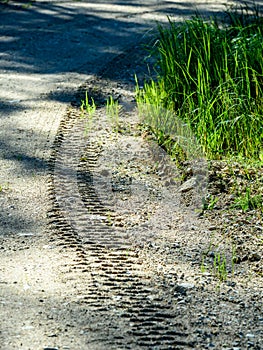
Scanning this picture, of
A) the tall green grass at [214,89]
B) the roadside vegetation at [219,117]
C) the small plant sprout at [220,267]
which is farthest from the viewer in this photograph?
the tall green grass at [214,89]

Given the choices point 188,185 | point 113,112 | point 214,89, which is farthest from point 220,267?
point 113,112

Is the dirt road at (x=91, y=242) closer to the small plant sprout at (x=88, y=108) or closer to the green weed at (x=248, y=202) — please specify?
the small plant sprout at (x=88, y=108)

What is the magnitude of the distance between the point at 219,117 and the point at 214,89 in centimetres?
41

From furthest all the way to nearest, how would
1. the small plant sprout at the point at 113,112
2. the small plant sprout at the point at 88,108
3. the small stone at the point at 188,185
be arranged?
the small plant sprout at the point at 88,108 → the small plant sprout at the point at 113,112 → the small stone at the point at 188,185

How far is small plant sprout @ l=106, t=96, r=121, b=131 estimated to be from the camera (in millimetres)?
4996

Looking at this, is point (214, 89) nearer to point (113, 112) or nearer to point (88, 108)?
point (113, 112)

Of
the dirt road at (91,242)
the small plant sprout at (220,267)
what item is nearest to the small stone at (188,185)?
the dirt road at (91,242)

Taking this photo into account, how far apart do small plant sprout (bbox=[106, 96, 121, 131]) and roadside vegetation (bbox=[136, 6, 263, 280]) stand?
16 cm

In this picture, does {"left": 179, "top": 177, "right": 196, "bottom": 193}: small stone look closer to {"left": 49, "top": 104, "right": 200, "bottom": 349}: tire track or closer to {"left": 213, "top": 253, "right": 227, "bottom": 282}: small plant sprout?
{"left": 49, "top": 104, "right": 200, "bottom": 349}: tire track

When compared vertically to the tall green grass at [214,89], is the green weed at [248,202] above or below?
below

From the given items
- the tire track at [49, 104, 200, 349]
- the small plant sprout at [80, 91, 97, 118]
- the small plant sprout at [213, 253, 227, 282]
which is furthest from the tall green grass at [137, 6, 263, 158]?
the small plant sprout at [213, 253, 227, 282]

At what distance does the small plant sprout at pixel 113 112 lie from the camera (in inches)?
197

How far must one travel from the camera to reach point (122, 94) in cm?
564

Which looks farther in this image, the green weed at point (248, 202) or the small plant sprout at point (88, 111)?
the small plant sprout at point (88, 111)
